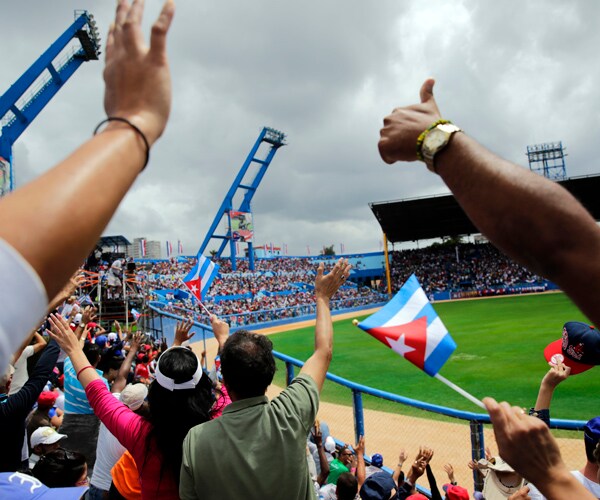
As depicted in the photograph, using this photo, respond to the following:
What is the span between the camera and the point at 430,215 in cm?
4234

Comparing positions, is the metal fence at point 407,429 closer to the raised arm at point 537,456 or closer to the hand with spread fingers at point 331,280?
the hand with spread fingers at point 331,280

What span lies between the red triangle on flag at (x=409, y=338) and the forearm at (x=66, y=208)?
2.41 meters

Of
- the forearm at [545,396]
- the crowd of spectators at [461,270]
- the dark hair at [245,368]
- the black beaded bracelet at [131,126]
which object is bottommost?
the dark hair at [245,368]

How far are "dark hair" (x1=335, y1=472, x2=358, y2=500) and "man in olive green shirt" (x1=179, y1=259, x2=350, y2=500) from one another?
132 centimetres

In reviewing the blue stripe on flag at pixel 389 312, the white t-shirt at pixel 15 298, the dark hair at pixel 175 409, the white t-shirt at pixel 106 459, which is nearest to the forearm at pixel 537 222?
the white t-shirt at pixel 15 298

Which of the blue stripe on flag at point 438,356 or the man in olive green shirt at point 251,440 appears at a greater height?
the blue stripe on flag at point 438,356

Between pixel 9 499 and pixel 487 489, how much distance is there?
9.53ft

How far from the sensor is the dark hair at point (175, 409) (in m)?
2.18

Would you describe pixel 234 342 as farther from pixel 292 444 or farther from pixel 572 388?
pixel 572 388

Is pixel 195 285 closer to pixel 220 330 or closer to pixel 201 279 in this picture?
pixel 201 279

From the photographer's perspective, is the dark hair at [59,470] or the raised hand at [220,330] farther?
the raised hand at [220,330]

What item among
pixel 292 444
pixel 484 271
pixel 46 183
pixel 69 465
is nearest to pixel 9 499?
pixel 69 465

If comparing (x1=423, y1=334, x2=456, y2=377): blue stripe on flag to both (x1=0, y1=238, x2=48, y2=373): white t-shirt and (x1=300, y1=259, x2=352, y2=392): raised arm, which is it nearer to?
(x1=300, y1=259, x2=352, y2=392): raised arm

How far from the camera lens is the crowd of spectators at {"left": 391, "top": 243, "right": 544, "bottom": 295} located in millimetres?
46250
